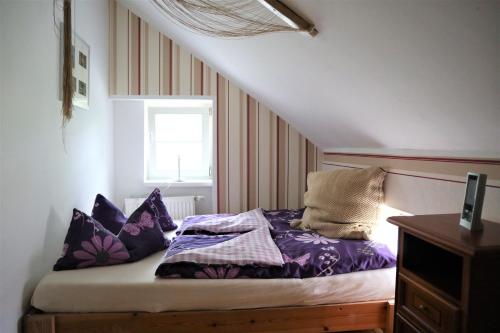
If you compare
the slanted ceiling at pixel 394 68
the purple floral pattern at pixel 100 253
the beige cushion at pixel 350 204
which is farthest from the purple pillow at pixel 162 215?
the slanted ceiling at pixel 394 68

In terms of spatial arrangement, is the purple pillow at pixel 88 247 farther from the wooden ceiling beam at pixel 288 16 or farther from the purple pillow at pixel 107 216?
the wooden ceiling beam at pixel 288 16

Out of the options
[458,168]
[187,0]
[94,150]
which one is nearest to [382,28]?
[458,168]

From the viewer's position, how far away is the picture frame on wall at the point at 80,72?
2123 mm

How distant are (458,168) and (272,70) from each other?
52.3 inches

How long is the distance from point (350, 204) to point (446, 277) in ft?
2.96

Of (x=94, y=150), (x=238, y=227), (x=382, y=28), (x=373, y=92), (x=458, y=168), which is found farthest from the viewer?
(x=94, y=150)

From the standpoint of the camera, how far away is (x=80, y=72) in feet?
7.29

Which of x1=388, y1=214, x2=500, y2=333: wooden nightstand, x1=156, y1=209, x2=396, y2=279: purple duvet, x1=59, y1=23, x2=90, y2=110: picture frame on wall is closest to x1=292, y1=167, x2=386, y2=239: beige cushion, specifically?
x1=156, y1=209, x2=396, y2=279: purple duvet

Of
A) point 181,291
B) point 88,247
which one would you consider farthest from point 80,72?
point 181,291

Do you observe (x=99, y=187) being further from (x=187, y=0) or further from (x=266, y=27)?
(x=266, y=27)

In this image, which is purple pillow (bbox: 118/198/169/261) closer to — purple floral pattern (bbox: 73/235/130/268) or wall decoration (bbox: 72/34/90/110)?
purple floral pattern (bbox: 73/235/130/268)

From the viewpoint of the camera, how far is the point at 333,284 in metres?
1.64

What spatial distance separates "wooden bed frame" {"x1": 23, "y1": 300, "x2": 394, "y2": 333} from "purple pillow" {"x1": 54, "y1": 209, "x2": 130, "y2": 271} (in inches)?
10.3

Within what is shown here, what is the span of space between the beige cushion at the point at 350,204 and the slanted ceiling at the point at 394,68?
0.26 meters
